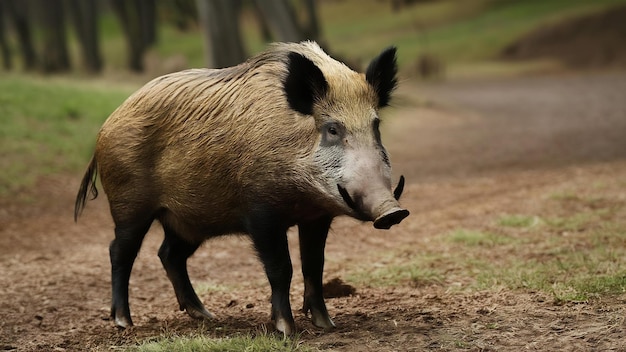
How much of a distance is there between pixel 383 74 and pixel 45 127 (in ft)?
35.1

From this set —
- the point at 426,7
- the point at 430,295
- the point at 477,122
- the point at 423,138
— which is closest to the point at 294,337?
the point at 430,295

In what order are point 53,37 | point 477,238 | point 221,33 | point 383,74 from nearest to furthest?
point 383,74 < point 477,238 < point 221,33 < point 53,37

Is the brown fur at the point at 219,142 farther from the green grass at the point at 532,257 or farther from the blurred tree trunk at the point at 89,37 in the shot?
the blurred tree trunk at the point at 89,37

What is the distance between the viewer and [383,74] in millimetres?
5668

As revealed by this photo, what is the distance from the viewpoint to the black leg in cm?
627

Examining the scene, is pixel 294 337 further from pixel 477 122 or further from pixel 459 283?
pixel 477 122

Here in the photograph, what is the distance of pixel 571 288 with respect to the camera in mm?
6141

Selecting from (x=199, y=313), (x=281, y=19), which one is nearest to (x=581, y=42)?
(x=281, y=19)

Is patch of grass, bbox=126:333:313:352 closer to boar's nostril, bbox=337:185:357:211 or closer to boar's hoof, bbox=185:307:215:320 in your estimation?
boar's nostril, bbox=337:185:357:211

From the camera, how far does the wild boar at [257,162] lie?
5277 mm

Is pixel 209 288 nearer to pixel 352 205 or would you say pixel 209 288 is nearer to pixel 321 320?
pixel 321 320

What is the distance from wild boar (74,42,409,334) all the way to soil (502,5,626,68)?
3126cm

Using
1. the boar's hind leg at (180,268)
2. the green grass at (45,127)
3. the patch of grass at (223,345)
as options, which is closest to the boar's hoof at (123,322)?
the boar's hind leg at (180,268)

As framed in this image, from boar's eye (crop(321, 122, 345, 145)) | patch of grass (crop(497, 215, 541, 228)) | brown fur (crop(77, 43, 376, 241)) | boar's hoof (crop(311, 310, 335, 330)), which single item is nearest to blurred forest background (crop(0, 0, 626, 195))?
brown fur (crop(77, 43, 376, 241))
